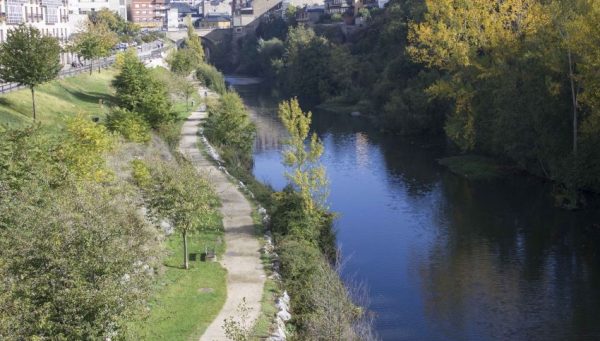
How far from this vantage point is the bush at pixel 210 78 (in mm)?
91250

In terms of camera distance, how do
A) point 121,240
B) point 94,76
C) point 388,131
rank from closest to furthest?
point 121,240, point 94,76, point 388,131

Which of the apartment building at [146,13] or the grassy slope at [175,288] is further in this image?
the apartment building at [146,13]

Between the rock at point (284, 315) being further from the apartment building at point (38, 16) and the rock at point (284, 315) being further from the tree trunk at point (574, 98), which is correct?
the apartment building at point (38, 16)

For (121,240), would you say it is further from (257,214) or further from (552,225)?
(552,225)

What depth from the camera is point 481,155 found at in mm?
57250

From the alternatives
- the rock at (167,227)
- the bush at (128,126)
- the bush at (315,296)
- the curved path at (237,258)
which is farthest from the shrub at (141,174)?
the bush at (128,126)

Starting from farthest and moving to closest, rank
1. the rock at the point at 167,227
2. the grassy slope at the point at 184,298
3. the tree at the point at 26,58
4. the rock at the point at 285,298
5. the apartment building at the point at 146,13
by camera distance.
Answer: the apartment building at the point at 146,13, the tree at the point at 26,58, the rock at the point at 167,227, the rock at the point at 285,298, the grassy slope at the point at 184,298

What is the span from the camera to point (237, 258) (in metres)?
29.4

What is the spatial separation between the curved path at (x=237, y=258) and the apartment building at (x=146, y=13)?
137 metres

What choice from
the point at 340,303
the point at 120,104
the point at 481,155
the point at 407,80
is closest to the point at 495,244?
the point at 340,303

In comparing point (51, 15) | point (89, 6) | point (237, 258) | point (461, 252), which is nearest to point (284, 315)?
point (237, 258)

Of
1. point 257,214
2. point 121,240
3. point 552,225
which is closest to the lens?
point 121,240

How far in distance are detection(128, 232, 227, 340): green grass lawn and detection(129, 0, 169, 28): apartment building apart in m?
147

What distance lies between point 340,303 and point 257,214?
549 inches
